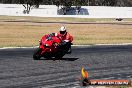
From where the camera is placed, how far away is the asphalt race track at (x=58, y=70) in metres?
12.5

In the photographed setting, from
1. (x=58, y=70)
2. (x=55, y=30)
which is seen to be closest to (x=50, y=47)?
(x=58, y=70)

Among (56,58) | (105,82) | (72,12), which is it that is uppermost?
(105,82)

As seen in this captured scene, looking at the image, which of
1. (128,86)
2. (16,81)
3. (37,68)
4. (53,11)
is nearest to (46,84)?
(16,81)

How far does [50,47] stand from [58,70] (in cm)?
307

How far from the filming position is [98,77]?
14164mm

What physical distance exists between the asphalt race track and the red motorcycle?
0.34m

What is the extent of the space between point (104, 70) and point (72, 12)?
96.1 metres

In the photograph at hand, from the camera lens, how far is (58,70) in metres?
15.6

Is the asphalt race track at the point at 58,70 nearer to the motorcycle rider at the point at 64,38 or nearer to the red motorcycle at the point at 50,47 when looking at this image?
the red motorcycle at the point at 50,47

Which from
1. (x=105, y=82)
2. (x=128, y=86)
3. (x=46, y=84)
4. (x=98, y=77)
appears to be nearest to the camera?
(x=105, y=82)

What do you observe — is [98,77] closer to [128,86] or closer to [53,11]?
[128,86]

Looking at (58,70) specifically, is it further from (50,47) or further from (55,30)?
(55,30)

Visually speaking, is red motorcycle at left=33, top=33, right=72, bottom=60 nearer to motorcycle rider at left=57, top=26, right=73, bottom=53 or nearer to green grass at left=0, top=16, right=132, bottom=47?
motorcycle rider at left=57, top=26, right=73, bottom=53

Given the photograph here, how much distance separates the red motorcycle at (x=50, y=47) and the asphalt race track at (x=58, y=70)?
34cm
